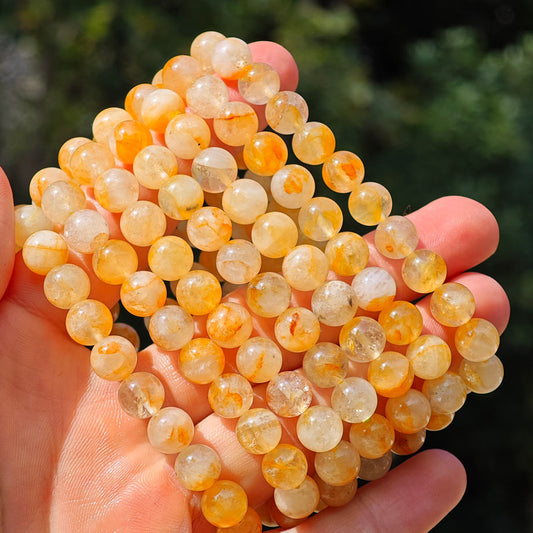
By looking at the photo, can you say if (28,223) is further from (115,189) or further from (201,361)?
(201,361)

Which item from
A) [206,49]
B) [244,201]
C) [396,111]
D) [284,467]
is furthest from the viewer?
[396,111]

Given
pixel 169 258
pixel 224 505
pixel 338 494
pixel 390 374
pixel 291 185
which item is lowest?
pixel 224 505

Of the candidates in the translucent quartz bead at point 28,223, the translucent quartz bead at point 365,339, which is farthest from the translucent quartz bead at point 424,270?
the translucent quartz bead at point 28,223

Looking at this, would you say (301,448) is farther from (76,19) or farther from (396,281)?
(76,19)

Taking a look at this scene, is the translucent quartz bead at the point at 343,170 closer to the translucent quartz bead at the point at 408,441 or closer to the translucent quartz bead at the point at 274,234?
the translucent quartz bead at the point at 274,234

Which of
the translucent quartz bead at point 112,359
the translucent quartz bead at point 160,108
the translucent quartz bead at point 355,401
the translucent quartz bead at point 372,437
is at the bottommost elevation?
the translucent quartz bead at point 112,359

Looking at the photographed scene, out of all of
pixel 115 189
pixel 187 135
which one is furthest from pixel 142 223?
pixel 187 135

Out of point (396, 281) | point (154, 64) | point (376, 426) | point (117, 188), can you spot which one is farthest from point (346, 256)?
point (154, 64)
